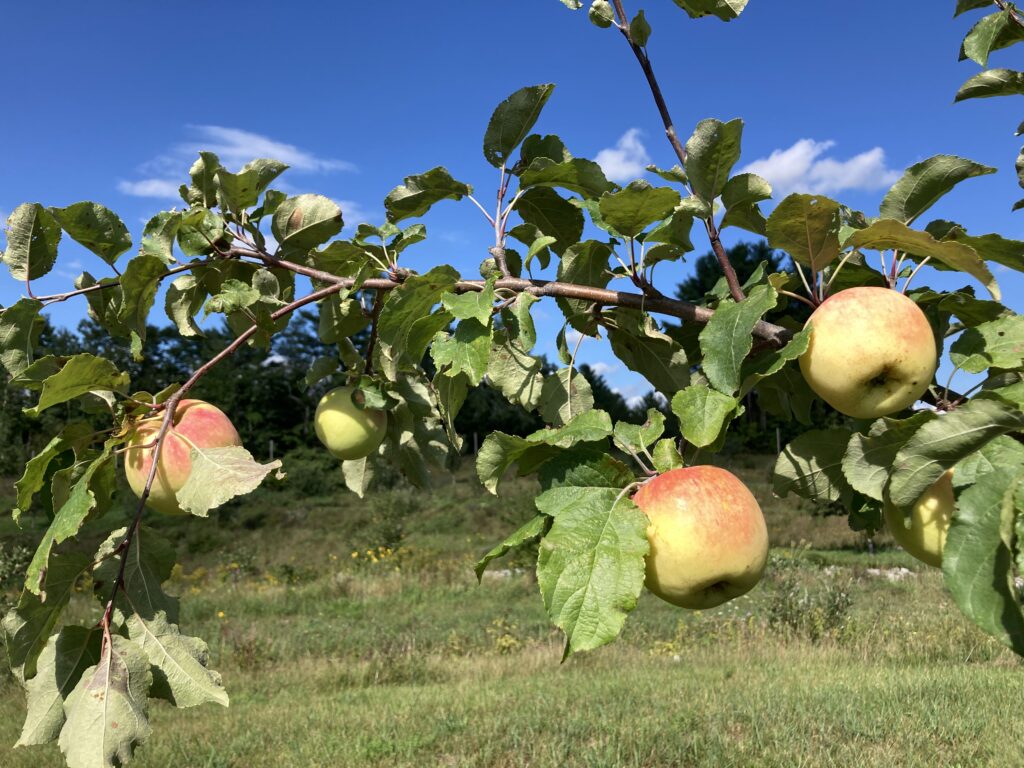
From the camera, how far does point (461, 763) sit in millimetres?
3605

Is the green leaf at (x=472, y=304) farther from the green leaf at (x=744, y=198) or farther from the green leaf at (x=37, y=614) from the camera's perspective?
the green leaf at (x=37, y=614)

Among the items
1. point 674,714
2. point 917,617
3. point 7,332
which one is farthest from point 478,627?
point 7,332

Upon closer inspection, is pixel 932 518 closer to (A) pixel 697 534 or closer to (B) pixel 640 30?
(A) pixel 697 534

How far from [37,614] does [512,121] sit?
2.87 ft

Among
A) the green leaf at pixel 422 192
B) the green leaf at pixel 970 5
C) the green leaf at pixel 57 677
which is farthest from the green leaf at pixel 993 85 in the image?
the green leaf at pixel 57 677

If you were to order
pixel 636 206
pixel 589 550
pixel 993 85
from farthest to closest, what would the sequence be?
pixel 993 85 < pixel 636 206 < pixel 589 550

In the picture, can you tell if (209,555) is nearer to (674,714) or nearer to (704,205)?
(674,714)

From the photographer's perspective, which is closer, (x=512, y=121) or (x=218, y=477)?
(x=218, y=477)

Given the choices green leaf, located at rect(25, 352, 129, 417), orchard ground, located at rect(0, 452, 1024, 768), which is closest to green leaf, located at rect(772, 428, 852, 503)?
green leaf, located at rect(25, 352, 129, 417)

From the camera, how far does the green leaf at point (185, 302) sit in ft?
4.03

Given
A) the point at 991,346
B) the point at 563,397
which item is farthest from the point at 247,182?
the point at 991,346

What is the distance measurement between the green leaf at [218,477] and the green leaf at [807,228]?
59cm

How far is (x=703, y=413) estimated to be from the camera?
738 millimetres

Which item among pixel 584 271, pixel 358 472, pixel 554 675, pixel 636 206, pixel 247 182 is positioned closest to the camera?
pixel 636 206
